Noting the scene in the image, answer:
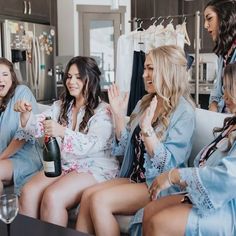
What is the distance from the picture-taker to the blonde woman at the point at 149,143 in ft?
6.51

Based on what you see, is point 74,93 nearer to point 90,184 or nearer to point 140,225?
point 90,184

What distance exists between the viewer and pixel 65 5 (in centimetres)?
630

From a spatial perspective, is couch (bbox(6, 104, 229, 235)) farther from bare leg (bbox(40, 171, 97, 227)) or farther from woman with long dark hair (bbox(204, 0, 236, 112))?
woman with long dark hair (bbox(204, 0, 236, 112))

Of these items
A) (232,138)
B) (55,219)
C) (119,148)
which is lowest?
(55,219)

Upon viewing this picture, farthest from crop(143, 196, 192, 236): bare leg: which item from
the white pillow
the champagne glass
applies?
the champagne glass

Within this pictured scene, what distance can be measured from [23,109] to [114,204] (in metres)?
0.84

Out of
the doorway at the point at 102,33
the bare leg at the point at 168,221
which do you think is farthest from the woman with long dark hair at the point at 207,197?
the doorway at the point at 102,33

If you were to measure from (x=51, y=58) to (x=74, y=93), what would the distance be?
286 cm

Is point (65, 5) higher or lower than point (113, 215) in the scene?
higher

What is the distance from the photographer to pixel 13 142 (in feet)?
8.70

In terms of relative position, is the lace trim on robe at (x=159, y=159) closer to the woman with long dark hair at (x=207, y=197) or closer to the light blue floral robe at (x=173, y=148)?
the light blue floral robe at (x=173, y=148)

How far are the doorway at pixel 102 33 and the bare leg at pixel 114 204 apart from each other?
444cm

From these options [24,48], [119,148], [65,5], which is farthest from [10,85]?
[65,5]

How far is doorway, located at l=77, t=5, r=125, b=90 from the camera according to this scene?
641 cm
